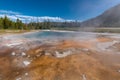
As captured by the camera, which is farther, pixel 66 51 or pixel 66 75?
pixel 66 51

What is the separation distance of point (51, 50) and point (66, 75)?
5539 mm

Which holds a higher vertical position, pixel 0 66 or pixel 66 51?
pixel 66 51

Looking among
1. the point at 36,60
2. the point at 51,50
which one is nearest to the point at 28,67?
the point at 36,60

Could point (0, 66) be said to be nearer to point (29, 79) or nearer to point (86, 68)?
point (29, 79)

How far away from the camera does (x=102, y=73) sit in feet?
40.9

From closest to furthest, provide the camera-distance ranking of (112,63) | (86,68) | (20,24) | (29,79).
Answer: (29,79) → (86,68) → (112,63) → (20,24)

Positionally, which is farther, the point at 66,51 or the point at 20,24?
the point at 20,24

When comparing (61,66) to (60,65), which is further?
(60,65)

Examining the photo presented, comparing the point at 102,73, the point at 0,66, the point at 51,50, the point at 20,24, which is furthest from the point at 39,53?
the point at 20,24

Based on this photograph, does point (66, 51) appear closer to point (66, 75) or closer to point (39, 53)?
point (39, 53)

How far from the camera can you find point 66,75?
479 inches

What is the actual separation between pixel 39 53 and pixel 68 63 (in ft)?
13.5

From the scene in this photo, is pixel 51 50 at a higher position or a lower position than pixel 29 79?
higher

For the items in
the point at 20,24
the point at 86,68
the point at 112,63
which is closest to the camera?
the point at 86,68
